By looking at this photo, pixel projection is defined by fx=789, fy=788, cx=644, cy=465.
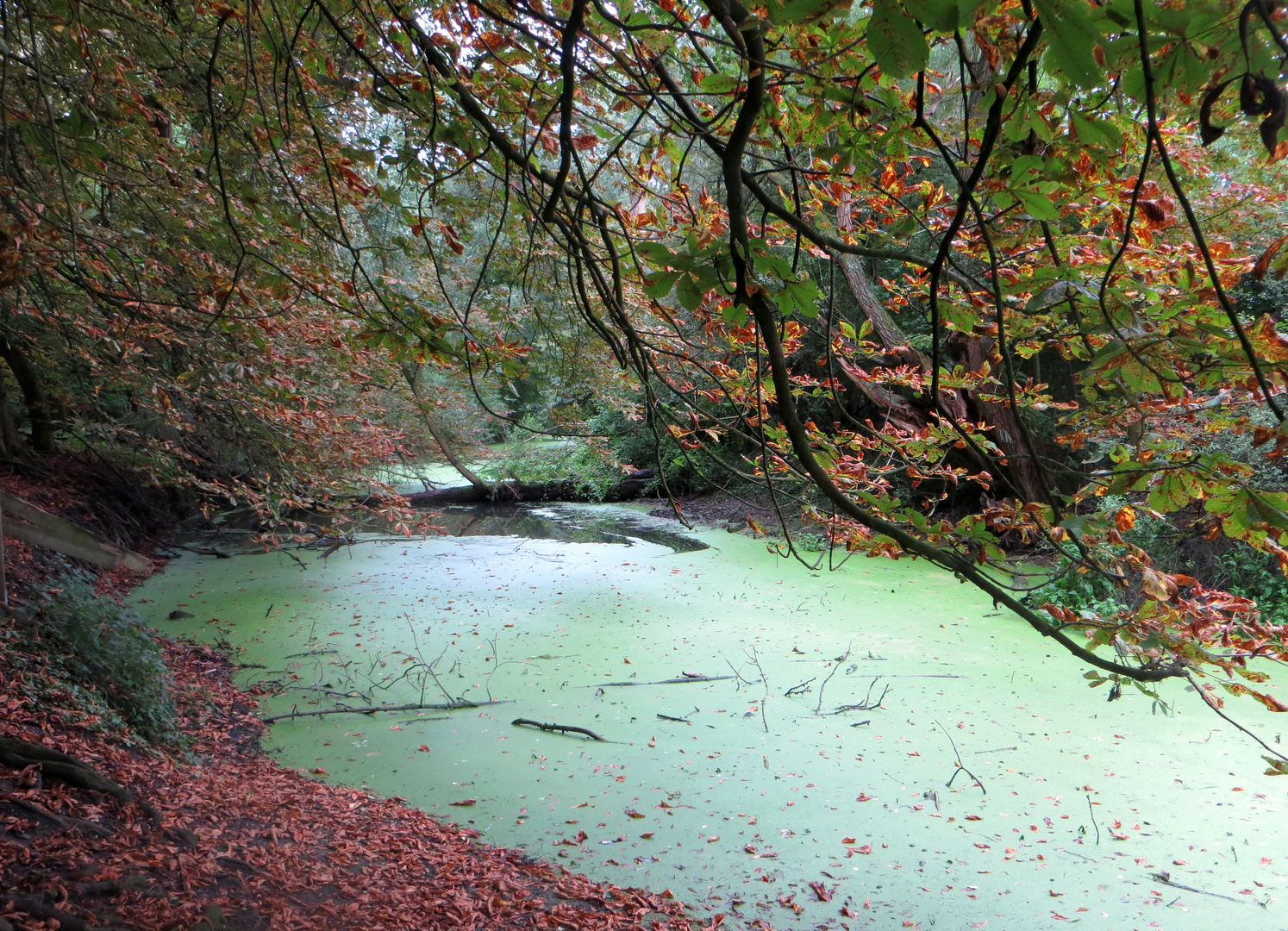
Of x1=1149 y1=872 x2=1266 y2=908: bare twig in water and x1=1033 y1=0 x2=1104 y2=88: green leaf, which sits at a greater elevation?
x1=1033 y1=0 x2=1104 y2=88: green leaf

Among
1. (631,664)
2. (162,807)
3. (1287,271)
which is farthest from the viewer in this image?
(631,664)

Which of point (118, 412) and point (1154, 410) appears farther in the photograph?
point (118, 412)

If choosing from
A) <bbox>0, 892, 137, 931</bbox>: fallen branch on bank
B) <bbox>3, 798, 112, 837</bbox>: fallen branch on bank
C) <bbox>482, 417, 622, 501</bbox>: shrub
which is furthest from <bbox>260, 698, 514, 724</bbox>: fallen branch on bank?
<bbox>482, 417, 622, 501</bbox>: shrub

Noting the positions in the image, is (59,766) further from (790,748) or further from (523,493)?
(523,493)

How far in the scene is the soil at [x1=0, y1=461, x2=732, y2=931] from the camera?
1.61 metres

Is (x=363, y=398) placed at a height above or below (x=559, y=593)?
above

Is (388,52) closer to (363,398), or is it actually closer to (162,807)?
(162,807)

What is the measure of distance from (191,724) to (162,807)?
0.97 m

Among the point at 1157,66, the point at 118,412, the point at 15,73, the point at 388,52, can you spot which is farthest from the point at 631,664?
the point at 118,412

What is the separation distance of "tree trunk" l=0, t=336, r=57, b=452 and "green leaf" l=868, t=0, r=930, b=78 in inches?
165

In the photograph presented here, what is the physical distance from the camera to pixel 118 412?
Answer: 5891mm

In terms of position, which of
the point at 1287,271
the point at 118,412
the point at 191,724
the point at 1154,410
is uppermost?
the point at 1287,271

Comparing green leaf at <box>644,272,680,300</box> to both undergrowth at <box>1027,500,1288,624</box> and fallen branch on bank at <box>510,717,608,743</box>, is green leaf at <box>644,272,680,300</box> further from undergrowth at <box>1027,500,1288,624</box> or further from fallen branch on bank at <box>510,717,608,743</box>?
undergrowth at <box>1027,500,1288,624</box>

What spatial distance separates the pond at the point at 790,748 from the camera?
2129mm
